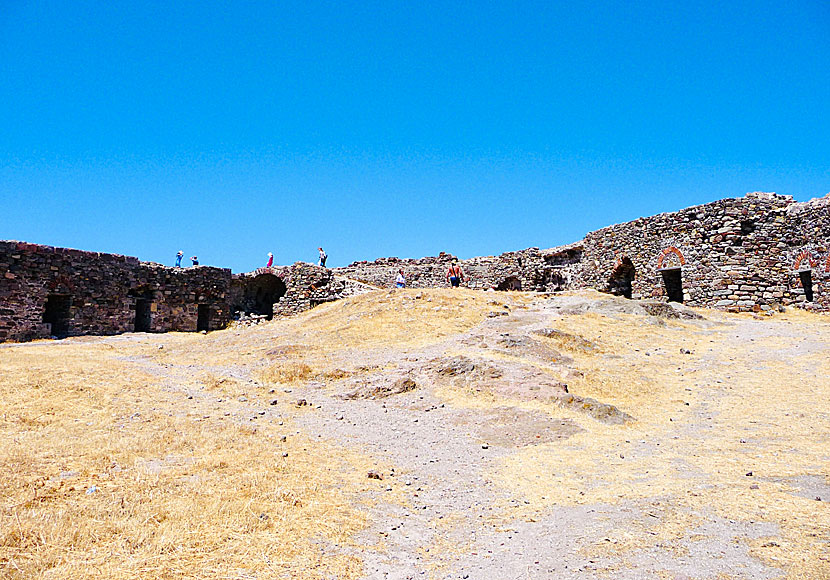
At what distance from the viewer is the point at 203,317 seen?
96.2ft

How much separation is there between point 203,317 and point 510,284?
1635cm

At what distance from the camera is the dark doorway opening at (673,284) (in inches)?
976

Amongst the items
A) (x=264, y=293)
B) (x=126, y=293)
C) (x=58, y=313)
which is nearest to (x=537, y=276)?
(x=264, y=293)

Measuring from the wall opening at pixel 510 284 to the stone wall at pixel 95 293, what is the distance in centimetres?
1464

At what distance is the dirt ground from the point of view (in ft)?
16.5

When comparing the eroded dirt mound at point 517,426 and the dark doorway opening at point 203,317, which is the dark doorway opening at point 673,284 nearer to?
the eroded dirt mound at point 517,426

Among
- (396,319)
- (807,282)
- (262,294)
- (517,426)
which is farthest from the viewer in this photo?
(262,294)

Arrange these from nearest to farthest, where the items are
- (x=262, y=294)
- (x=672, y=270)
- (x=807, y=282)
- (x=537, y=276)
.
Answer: (x=807, y=282)
(x=672, y=270)
(x=537, y=276)
(x=262, y=294)

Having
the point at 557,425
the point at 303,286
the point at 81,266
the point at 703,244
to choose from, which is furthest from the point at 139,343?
the point at 703,244

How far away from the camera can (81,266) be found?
2520 cm

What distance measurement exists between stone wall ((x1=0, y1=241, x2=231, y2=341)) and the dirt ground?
9.97m

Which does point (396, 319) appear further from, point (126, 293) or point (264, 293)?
point (264, 293)

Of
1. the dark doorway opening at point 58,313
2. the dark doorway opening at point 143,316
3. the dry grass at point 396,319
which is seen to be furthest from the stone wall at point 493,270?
the dark doorway opening at point 58,313

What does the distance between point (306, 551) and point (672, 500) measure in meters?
3.94
